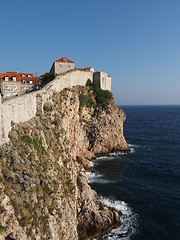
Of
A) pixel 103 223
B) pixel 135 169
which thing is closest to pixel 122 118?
pixel 135 169

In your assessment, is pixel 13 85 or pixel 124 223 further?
pixel 13 85

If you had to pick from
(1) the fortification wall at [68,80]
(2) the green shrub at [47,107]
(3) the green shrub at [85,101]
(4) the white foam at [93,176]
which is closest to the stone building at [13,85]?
(1) the fortification wall at [68,80]

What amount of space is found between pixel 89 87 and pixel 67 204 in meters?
40.3

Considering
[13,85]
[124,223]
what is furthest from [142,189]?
[13,85]

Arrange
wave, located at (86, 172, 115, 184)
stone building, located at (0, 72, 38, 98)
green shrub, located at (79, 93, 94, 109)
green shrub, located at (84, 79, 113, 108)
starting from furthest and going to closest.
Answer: green shrub, located at (84, 79, 113, 108), green shrub, located at (79, 93, 94, 109), wave, located at (86, 172, 115, 184), stone building, located at (0, 72, 38, 98)

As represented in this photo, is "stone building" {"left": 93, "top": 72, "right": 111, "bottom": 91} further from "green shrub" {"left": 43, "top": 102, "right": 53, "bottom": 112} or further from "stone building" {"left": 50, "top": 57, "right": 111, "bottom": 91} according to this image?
"green shrub" {"left": 43, "top": 102, "right": 53, "bottom": 112}

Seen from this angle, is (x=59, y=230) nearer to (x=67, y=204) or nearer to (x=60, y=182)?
(x=67, y=204)

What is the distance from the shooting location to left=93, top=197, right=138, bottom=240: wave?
23.1 meters

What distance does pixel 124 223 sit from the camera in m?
25.2

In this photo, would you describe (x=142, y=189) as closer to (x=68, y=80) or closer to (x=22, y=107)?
(x=22, y=107)

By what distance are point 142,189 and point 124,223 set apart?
9995 mm

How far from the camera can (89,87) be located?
182ft

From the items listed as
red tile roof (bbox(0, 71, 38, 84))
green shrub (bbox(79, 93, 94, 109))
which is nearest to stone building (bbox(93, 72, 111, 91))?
green shrub (bbox(79, 93, 94, 109))

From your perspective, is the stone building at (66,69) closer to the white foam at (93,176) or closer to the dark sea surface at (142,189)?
the dark sea surface at (142,189)
